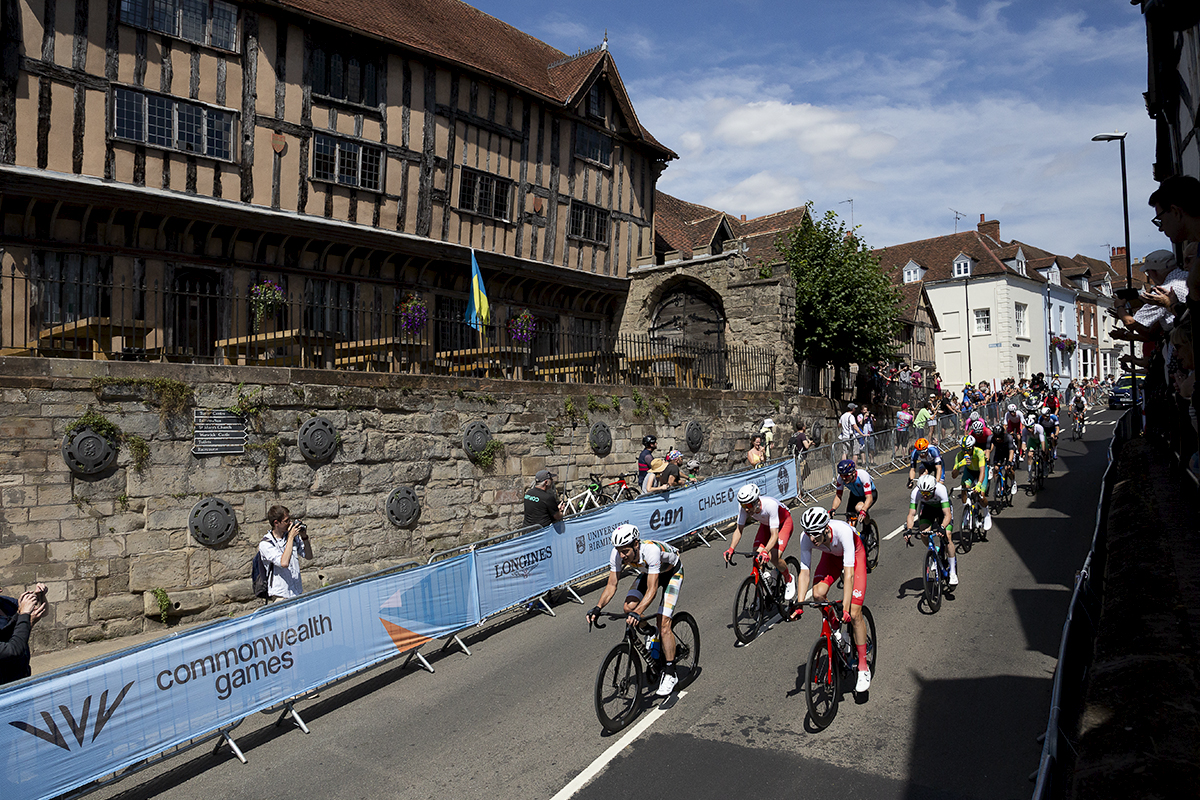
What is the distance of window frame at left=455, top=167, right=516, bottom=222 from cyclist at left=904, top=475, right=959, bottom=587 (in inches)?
520

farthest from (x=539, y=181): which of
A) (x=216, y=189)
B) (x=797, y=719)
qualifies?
(x=797, y=719)

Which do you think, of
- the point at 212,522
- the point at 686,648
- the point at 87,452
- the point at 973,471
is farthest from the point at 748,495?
the point at 87,452

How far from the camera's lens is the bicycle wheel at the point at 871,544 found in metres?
11.4

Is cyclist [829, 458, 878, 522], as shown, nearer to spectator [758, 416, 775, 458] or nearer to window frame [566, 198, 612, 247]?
spectator [758, 416, 775, 458]

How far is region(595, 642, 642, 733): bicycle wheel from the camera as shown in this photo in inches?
257

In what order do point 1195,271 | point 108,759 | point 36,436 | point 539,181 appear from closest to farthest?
→ 1. point 1195,271
2. point 108,759
3. point 36,436
4. point 539,181

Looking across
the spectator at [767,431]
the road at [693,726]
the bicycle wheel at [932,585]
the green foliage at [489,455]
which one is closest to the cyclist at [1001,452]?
the spectator at [767,431]

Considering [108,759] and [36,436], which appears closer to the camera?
[108,759]

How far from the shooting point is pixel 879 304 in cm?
2675

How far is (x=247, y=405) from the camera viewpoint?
10.9 metres

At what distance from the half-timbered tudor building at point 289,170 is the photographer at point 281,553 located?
323cm

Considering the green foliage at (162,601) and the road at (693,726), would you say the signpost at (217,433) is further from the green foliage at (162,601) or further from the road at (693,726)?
the road at (693,726)

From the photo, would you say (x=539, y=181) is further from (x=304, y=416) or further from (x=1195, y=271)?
(x=1195, y=271)

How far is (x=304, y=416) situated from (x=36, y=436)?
326 centimetres
